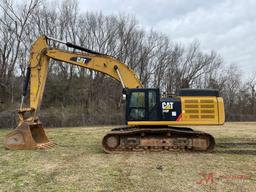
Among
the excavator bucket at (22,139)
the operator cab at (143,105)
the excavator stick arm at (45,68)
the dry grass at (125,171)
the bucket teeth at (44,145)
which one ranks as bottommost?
the dry grass at (125,171)

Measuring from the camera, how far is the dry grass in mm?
6540

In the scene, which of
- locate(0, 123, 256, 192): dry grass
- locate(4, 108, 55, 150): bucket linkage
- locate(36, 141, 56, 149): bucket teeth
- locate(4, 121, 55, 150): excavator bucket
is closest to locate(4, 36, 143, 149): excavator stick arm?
locate(36, 141, 56, 149): bucket teeth

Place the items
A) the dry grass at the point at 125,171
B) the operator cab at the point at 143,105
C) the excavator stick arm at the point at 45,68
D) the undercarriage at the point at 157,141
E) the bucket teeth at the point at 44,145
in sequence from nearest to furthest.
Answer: the dry grass at the point at 125,171, the undercarriage at the point at 157,141, the operator cab at the point at 143,105, the bucket teeth at the point at 44,145, the excavator stick arm at the point at 45,68

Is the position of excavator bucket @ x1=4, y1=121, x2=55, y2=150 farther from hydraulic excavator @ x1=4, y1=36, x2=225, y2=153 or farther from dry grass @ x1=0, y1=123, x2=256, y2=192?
dry grass @ x1=0, y1=123, x2=256, y2=192

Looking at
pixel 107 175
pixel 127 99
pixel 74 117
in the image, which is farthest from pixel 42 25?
pixel 107 175

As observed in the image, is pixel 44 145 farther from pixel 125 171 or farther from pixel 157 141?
pixel 125 171

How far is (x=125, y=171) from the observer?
7895mm

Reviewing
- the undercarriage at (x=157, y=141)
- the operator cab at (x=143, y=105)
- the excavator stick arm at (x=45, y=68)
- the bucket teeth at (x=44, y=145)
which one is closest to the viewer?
the undercarriage at (x=157, y=141)

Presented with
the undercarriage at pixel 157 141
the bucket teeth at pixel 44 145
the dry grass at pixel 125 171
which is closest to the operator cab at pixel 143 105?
the undercarriage at pixel 157 141

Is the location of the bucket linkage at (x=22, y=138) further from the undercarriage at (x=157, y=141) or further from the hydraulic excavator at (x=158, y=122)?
the undercarriage at (x=157, y=141)

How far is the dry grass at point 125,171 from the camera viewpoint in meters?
6.54

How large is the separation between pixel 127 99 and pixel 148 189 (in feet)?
16.8

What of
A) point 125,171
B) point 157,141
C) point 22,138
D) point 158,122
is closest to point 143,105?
point 158,122

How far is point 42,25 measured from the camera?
129ft
